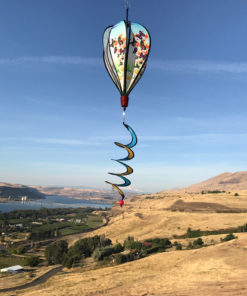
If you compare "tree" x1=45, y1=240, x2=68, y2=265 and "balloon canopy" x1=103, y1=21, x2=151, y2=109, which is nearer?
"balloon canopy" x1=103, y1=21, x2=151, y2=109

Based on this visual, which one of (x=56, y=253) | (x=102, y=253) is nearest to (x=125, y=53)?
(x=102, y=253)

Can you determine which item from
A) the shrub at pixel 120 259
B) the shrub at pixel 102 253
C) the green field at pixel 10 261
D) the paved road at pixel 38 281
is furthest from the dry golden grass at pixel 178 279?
the green field at pixel 10 261

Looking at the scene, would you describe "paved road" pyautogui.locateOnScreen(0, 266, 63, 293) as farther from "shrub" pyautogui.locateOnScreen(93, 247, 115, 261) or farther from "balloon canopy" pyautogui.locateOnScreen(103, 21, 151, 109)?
"balloon canopy" pyautogui.locateOnScreen(103, 21, 151, 109)

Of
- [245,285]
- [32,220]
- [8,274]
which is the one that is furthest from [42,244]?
[245,285]

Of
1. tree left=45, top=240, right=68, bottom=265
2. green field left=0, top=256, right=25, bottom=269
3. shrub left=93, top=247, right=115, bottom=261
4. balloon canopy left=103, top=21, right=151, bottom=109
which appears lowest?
green field left=0, top=256, right=25, bottom=269

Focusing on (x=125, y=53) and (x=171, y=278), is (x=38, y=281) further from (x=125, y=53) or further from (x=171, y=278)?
(x=125, y=53)

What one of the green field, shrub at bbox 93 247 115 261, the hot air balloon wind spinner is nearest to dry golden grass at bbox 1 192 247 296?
shrub at bbox 93 247 115 261

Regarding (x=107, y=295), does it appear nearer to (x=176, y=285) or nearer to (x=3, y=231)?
(x=176, y=285)

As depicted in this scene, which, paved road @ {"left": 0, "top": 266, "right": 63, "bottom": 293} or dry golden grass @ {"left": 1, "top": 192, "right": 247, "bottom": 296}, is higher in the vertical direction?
dry golden grass @ {"left": 1, "top": 192, "right": 247, "bottom": 296}

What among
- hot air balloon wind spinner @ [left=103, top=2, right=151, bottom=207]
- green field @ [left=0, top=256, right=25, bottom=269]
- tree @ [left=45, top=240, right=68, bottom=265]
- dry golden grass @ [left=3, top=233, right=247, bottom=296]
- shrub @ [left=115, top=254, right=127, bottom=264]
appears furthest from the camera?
green field @ [left=0, top=256, right=25, bottom=269]
